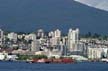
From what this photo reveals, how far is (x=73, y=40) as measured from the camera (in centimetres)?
6019

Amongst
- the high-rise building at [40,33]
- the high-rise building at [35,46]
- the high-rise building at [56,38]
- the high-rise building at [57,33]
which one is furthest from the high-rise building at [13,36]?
the high-rise building at [35,46]

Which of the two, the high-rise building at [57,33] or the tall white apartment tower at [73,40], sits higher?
the high-rise building at [57,33]

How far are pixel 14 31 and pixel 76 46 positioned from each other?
1325cm

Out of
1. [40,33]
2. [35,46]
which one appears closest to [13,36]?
[40,33]

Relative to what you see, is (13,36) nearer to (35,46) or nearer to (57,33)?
(57,33)

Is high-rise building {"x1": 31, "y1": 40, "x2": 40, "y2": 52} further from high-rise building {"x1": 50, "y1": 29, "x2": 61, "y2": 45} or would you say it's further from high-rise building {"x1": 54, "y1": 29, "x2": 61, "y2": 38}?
high-rise building {"x1": 54, "y1": 29, "x2": 61, "y2": 38}

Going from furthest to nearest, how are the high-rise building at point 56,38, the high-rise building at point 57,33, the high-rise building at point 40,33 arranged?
the high-rise building at point 40,33 < the high-rise building at point 57,33 < the high-rise building at point 56,38

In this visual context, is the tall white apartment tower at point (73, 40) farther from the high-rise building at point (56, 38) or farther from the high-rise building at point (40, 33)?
the high-rise building at point (40, 33)

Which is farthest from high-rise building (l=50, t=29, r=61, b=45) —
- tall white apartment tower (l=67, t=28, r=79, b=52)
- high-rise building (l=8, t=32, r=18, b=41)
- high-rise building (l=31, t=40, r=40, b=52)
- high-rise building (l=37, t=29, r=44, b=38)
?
high-rise building (l=8, t=32, r=18, b=41)

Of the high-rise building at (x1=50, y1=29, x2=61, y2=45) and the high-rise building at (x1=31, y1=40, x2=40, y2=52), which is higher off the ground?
the high-rise building at (x1=50, y1=29, x2=61, y2=45)

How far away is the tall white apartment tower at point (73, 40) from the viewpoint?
57.8 meters

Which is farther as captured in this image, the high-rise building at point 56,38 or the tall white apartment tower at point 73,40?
the high-rise building at point 56,38

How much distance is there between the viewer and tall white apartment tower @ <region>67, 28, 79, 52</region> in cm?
5783

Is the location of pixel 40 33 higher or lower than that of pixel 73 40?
higher
